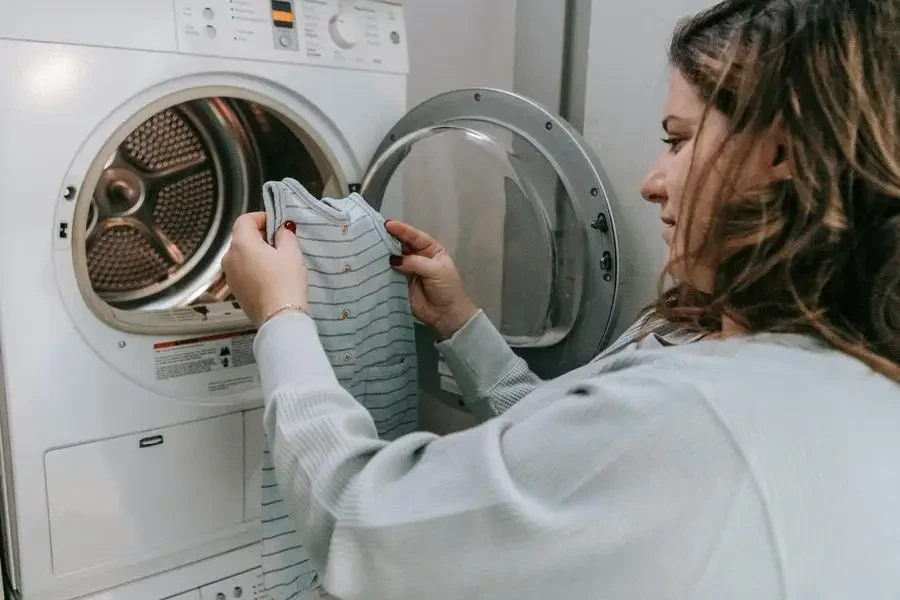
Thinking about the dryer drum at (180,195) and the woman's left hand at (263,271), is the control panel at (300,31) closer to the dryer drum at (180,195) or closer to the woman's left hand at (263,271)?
the dryer drum at (180,195)

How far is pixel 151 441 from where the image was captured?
3.17 feet

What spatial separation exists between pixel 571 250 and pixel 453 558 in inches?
23.5

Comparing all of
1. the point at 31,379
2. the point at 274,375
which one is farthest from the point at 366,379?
the point at 31,379

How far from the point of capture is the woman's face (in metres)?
0.54

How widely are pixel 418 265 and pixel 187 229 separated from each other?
17.2 inches

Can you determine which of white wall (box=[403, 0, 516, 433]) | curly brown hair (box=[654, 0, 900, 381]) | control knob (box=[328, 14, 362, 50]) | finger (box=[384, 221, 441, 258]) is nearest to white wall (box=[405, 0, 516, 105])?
white wall (box=[403, 0, 516, 433])

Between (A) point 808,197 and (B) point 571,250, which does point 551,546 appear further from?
(B) point 571,250

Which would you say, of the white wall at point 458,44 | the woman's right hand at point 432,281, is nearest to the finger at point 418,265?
the woman's right hand at point 432,281

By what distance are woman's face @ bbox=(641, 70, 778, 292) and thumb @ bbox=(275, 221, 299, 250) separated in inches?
16.8

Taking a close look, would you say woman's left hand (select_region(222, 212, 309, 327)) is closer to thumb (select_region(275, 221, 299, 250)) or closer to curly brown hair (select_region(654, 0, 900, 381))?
thumb (select_region(275, 221, 299, 250))

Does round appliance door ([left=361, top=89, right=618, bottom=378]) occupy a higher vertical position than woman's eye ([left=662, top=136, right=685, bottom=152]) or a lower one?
lower

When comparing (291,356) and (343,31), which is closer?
(291,356)

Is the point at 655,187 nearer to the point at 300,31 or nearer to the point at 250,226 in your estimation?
the point at 250,226

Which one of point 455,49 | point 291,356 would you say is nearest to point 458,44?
point 455,49
